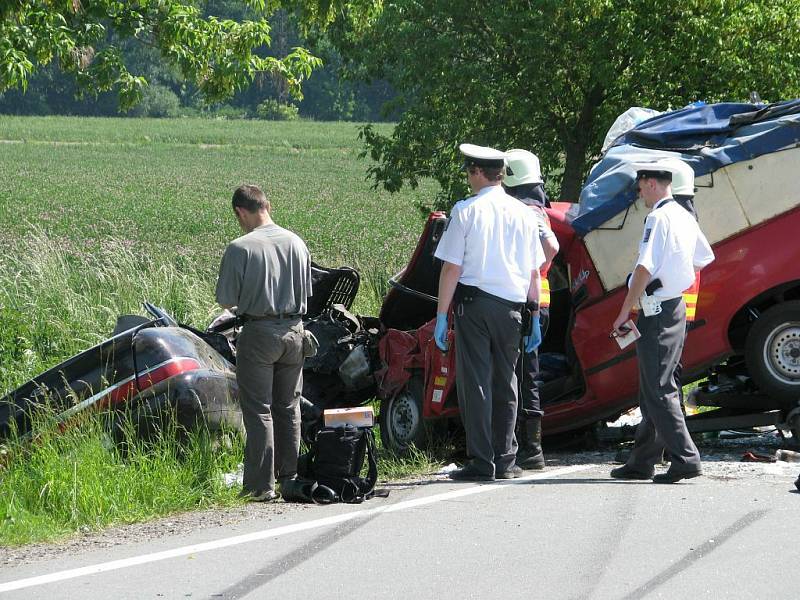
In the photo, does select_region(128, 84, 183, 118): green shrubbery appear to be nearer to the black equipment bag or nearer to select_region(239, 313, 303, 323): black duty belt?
select_region(239, 313, 303, 323): black duty belt

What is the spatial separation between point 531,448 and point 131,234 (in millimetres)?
26020

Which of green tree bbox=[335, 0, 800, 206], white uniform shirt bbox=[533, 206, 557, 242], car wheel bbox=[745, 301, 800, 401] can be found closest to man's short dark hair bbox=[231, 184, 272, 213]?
white uniform shirt bbox=[533, 206, 557, 242]

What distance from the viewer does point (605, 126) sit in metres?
16.8

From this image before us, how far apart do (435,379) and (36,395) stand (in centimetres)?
269

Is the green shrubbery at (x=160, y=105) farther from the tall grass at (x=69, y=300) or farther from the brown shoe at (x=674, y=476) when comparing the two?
the brown shoe at (x=674, y=476)

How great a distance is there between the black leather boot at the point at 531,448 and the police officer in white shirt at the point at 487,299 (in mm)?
300

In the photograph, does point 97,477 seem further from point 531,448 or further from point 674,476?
point 674,476

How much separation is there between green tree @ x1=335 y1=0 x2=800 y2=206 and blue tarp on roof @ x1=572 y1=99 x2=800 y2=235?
25.0ft

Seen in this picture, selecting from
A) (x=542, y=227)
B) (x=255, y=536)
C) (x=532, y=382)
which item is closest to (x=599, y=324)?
(x=532, y=382)

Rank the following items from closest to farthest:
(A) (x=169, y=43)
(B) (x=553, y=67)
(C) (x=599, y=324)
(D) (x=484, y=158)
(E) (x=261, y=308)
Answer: (E) (x=261, y=308) < (D) (x=484, y=158) < (C) (x=599, y=324) < (A) (x=169, y=43) < (B) (x=553, y=67)

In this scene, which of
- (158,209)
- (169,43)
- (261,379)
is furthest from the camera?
(158,209)

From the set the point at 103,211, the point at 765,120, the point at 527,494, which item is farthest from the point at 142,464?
the point at 103,211

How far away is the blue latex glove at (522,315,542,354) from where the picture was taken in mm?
7523

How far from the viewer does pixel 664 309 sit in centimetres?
706
